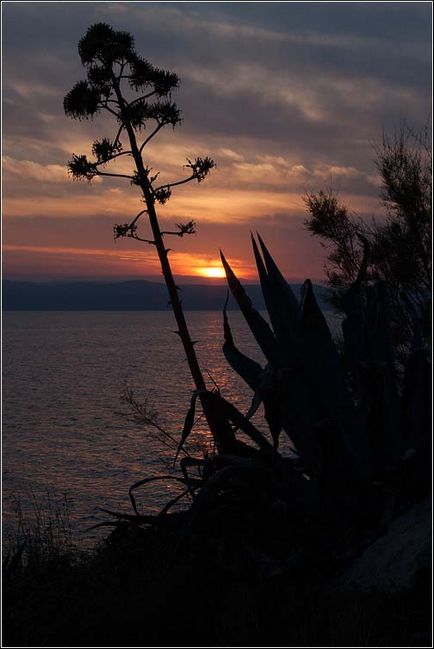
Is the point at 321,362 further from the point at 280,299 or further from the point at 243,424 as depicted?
the point at 243,424

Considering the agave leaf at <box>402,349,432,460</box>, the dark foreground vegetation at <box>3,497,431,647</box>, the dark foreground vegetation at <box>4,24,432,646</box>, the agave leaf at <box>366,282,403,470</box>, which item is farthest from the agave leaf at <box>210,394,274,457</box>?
the agave leaf at <box>402,349,432,460</box>

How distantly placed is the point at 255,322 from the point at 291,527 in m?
1.37

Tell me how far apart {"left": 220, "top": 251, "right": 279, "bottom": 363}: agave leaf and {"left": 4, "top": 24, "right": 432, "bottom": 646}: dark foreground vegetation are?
0.01 metres

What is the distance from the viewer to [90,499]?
23.2 meters

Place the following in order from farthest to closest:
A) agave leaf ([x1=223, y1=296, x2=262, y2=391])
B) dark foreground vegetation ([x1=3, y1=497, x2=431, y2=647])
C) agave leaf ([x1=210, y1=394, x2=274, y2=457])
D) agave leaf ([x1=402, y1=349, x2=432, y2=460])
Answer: agave leaf ([x1=223, y1=296, x2=262, y2=391]) → agave leaf ([x1=210, y1=394, x2=274, y2=457]) → agave leaf ([x1=402, y1=349, x2=432, y2=460]) → dark foreground vegetation ([x1=3, y1=497, x2=431, y2=647])

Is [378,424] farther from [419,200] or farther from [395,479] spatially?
[419,200]

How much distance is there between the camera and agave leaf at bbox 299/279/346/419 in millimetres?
4738

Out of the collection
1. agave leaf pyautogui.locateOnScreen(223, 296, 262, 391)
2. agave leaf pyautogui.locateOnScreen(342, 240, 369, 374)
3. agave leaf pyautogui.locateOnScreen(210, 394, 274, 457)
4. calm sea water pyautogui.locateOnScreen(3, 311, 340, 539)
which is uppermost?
agave leaf pyautogui.locateOnScreen(342, 240, 369, 374)

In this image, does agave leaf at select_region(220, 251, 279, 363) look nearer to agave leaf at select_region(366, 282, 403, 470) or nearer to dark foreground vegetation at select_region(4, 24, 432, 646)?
dark foreground vegetation at select_region(4, 24, 432, 646)

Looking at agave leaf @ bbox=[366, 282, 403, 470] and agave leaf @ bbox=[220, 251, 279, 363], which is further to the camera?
agave leaf @ bbox=[220, 251, 279, 363]

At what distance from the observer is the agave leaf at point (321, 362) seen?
474 cm

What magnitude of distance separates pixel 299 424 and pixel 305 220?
12.5 m

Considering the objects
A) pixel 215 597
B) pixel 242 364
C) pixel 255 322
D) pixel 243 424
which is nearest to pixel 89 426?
pixel 242 364

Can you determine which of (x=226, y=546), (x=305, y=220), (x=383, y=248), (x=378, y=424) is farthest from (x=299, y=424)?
(x=305, y=220)
